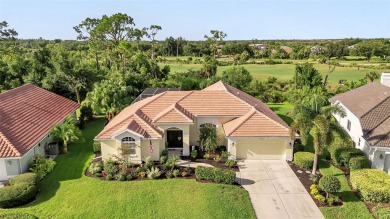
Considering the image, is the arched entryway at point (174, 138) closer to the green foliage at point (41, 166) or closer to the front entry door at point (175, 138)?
the front entry door at point (175, 138)

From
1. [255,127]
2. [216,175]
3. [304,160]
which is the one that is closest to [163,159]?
[216,175]

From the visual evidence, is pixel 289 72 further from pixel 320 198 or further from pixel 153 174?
pixel 153 174

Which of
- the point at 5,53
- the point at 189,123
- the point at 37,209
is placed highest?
the point at 5,53

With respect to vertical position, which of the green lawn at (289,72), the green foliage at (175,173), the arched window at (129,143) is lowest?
the green foliage at (175,173)

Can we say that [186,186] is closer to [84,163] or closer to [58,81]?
[84,163]

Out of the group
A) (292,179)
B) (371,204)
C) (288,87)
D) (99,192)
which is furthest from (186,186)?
(288,87)

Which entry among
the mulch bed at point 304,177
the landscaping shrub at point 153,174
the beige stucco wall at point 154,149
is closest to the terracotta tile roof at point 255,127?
the mulch bed at point 304,177
